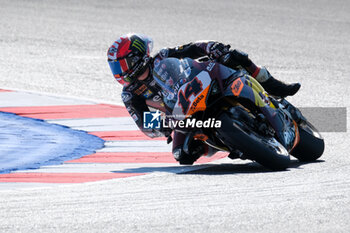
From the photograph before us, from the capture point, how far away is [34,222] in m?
4.73

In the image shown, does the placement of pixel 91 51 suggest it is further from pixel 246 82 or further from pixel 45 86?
pixel 246 82

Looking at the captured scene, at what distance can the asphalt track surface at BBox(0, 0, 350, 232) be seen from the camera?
4.72m

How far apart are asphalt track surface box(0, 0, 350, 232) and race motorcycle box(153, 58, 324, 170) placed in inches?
8.6

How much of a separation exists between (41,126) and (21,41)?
639 centimetres

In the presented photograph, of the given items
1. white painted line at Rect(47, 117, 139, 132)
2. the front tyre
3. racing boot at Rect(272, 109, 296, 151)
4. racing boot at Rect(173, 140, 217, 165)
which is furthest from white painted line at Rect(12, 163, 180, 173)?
white painted line at Rect(47, 117, 139, 132)

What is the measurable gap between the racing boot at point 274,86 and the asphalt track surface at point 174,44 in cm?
66

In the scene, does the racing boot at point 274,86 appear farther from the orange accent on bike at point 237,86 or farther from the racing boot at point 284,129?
the orange accent on bike at point 237,86

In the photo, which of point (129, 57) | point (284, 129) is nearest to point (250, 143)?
point (284, 129)

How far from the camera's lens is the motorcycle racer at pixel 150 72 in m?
6.91

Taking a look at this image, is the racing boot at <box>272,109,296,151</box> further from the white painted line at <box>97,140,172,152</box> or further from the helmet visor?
the white painted line at <box>97,140,172,152</box>

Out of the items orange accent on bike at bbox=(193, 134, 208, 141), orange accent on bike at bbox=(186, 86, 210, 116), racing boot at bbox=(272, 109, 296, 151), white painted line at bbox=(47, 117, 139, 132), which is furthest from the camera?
white painted line at bbox=(47, 117, 139, 132)

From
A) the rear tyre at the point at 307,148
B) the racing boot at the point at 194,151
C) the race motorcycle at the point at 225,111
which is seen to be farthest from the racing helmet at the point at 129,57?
the rear tyre at the point at 307,148

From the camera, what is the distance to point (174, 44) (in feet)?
48.7

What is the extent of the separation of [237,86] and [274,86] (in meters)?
0.72
